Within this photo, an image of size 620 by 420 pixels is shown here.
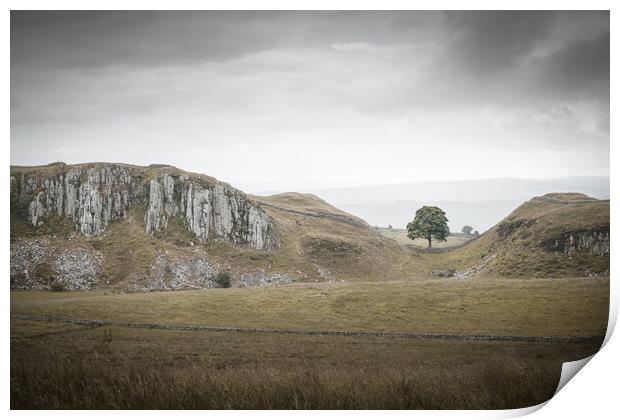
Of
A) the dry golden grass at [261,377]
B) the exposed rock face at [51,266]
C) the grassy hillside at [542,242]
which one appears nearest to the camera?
the dry golden grass at [261,377]

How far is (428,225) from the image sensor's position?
1464 inches

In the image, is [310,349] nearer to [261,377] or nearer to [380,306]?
[261,377]

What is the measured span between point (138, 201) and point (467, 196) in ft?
71.3

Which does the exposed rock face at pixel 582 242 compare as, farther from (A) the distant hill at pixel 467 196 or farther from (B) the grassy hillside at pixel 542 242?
(A) the distant hill at pixel 467 196

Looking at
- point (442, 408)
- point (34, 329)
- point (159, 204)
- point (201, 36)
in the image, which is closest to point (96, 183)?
point (159, 204)

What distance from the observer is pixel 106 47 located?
14.4 meters

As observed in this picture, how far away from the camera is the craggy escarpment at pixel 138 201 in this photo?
22.7 meters

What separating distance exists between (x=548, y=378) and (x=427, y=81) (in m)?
10.2

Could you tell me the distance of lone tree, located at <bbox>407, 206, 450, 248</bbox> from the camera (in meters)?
37.2

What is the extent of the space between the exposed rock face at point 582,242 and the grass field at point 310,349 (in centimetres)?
221

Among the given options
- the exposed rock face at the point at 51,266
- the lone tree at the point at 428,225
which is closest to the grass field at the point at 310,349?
the exposed rock face at the point at 51,266

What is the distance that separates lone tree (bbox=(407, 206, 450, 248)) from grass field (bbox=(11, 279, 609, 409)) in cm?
1251

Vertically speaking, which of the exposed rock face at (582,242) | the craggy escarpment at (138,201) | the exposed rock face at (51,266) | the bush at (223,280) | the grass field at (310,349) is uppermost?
the craggy escarpment at (138,201)

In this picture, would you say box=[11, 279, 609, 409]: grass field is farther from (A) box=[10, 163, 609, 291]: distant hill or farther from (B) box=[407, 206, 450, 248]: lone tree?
(B) box=[407, 206, 450, 248]: lone tree
